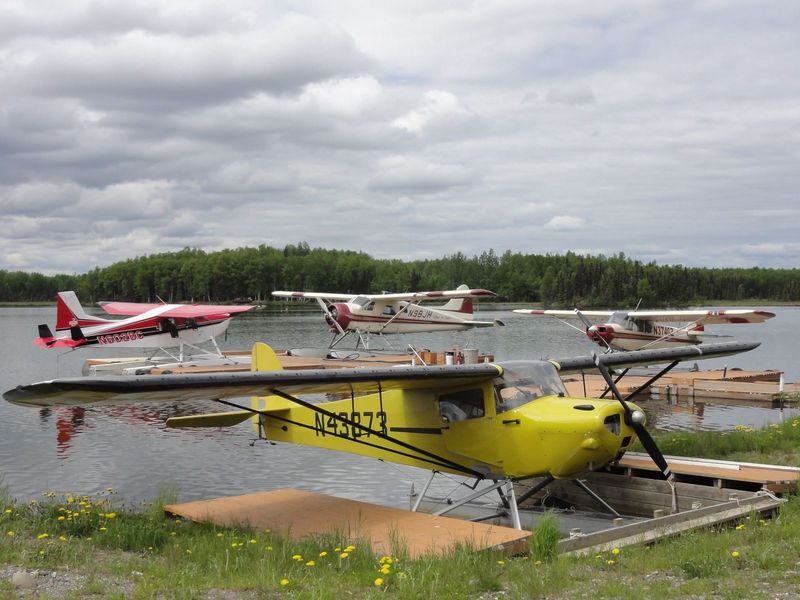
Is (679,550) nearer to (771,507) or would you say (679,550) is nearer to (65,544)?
(771,507)

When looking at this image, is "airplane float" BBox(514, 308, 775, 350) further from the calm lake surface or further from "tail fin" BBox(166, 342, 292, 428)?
"tail fin" BBox(166, 342, 292, 428)

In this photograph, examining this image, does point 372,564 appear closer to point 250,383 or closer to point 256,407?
point 250,383

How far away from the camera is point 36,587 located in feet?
18.0

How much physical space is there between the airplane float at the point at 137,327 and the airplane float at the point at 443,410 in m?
16.5

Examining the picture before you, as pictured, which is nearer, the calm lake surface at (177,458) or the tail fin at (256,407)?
the tail fin at (256,407)

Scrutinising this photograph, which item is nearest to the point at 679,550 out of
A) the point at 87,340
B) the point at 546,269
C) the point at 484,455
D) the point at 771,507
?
the point at 771,507

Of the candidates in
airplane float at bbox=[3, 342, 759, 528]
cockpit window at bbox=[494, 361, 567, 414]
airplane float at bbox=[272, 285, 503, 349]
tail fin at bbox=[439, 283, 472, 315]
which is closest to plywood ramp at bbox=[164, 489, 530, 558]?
airplane float at bbox=[3, 342, 759, 528]

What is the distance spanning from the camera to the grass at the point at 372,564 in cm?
516

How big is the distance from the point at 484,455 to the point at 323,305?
78.3ft

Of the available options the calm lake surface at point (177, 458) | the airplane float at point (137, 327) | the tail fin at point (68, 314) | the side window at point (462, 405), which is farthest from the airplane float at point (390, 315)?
the side window at point (462, 405)

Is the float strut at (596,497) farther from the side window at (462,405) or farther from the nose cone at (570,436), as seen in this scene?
the side window at (462,405)

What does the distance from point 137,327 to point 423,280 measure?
387 feet

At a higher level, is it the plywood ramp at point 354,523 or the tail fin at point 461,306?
the tail fin at point 461,306

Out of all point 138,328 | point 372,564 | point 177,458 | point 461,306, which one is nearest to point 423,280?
point 461,306
